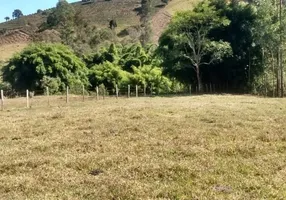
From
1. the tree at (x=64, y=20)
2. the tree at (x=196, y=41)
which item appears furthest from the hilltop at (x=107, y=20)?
the tree at (x=196, y=41)

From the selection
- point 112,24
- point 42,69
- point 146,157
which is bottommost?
point 146,157

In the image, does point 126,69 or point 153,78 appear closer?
point 153,78

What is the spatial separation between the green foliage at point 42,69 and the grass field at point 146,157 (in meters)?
24.1

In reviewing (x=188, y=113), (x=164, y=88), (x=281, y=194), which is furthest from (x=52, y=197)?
(x=164, y=88)

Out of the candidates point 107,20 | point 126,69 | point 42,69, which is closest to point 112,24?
point 107,20

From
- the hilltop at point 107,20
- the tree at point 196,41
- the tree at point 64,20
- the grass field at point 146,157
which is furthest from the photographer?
the hilltop at point 107,20

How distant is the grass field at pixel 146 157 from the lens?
6926mm

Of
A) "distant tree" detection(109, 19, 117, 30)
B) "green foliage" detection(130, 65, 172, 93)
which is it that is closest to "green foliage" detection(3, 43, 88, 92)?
"green foliage" detection(130, 65, 172, 93)

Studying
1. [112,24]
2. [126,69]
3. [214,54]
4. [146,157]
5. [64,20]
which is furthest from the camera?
[112,24]

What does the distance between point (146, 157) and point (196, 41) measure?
2531 cm

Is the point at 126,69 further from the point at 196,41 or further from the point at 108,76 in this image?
the point at 196,41

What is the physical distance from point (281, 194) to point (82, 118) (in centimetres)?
957

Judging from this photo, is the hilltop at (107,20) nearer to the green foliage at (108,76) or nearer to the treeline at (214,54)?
the green foliage at (108,76)

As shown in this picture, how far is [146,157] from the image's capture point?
9.07 m
